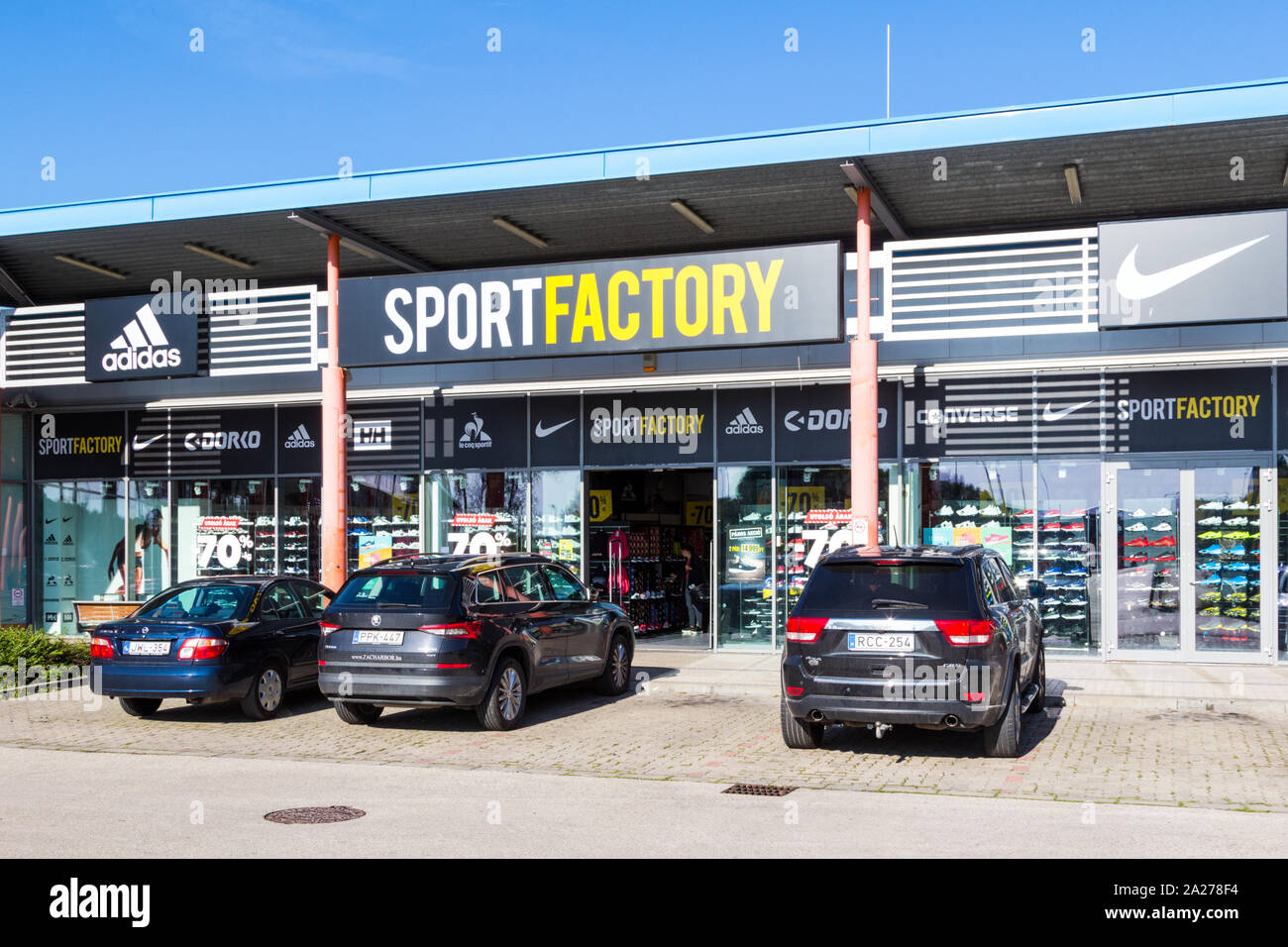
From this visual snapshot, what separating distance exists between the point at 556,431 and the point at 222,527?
6.39 metres

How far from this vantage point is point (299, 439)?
21.0 metres

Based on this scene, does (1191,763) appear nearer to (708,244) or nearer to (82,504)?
(708,244)

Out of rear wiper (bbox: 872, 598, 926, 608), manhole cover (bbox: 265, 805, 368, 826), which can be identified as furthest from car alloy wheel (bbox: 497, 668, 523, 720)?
rear wiper (bbox: 872, 598, 926, 608)

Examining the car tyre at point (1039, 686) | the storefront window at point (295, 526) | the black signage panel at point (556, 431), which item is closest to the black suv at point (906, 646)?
the car tyre at point (1039, 686)

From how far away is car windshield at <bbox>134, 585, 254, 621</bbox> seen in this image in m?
12.5

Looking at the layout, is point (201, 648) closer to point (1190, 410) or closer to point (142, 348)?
point (142, 348)

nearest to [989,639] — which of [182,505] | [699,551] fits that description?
[699,551]

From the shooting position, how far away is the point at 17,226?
17.9 m

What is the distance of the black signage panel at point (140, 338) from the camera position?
18.4 m

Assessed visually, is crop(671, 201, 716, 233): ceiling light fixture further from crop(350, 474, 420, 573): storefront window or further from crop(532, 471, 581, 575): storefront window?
crop(350, 474, 420, 573): storefront window

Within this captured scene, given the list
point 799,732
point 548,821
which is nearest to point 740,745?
point 799,732

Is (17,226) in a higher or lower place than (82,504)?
higher

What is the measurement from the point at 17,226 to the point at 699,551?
11750mm

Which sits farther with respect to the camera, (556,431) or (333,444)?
(556,431)
